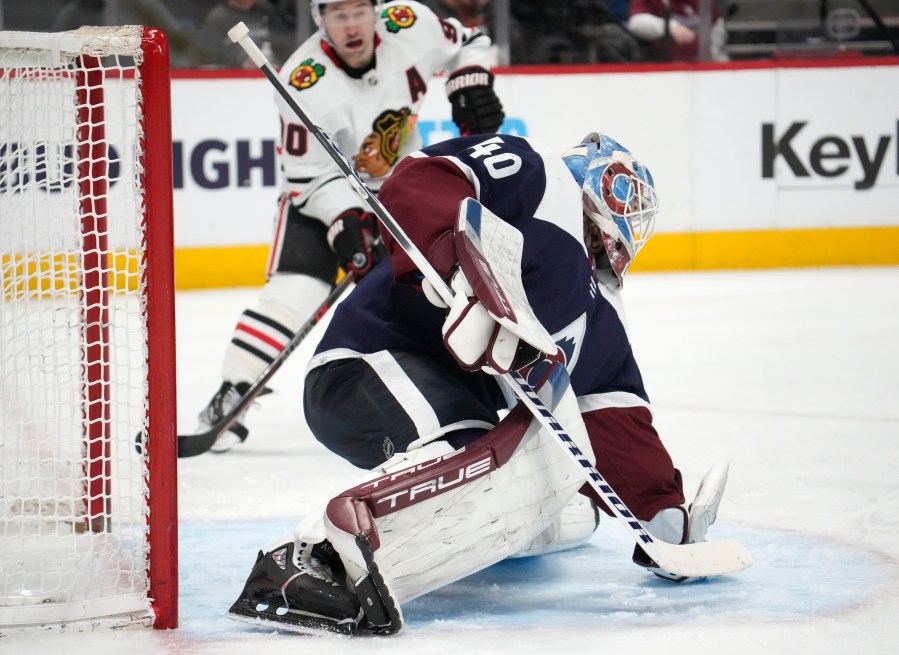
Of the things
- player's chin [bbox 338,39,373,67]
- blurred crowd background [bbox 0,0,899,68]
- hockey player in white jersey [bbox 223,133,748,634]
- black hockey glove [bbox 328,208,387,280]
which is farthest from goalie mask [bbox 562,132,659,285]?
blurred crowd background [bbox 0,0,899,68]

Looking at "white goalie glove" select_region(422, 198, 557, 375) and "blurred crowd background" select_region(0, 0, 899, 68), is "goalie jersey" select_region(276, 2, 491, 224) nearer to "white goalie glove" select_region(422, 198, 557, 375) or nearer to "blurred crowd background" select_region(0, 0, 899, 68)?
"white goalie glove" select_region(422, 198, 557, 375)

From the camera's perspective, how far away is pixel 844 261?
6.27 m

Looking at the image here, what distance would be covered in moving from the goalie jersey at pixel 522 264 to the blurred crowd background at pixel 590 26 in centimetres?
389

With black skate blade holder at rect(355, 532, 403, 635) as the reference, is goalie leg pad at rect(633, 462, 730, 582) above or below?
below

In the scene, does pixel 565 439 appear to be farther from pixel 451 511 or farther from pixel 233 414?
pixel 233 414

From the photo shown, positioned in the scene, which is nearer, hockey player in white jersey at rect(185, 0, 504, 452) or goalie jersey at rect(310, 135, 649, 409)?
goalie jersey at rect(310, 135, 649, 409)

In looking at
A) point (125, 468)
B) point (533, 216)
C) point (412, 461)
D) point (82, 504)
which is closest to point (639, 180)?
point (533, 216)

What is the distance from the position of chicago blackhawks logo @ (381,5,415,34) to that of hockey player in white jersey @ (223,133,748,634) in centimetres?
151

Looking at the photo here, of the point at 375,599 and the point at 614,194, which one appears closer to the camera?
the point at 375,599

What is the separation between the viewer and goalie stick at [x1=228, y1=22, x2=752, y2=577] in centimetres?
174

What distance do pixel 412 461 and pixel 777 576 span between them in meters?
0.64

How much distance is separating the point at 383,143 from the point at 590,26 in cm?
295

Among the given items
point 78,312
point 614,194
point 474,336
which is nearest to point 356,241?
point 78,312

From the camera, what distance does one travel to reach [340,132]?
3324mm
